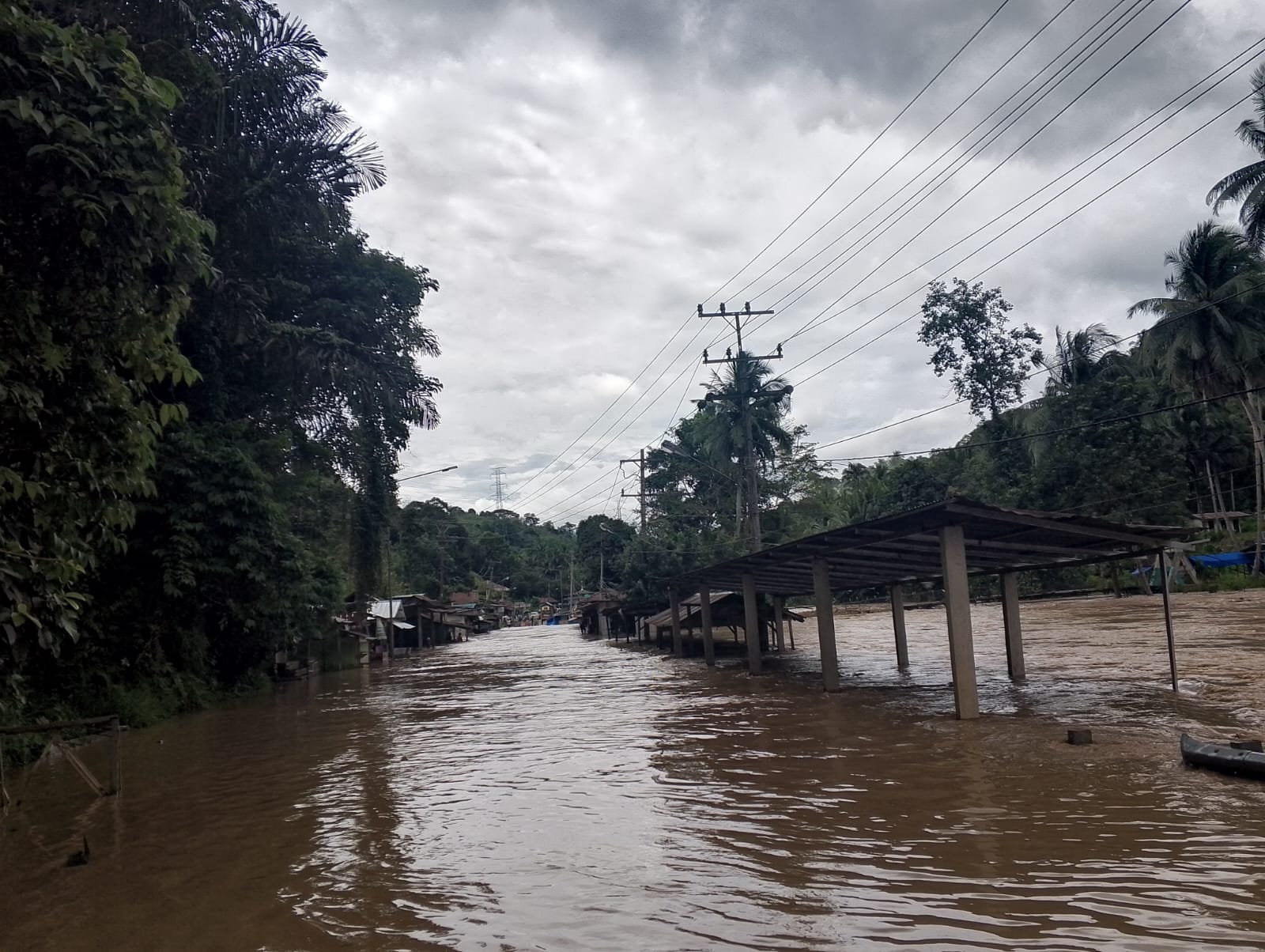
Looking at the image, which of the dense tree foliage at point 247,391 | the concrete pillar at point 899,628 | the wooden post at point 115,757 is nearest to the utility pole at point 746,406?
the dense tree foliage at point 247,391

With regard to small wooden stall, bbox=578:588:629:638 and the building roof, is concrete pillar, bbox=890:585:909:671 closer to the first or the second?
the building roof

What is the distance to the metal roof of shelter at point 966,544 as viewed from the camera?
10.4 meters

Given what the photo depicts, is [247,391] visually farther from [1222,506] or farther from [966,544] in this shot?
[1222,506]

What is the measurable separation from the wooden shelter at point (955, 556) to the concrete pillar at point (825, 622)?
19 millimetres

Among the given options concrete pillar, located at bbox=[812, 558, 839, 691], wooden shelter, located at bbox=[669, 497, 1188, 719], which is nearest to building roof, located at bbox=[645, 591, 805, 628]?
wooden shelter, located at bbox=[669, 497, 1188, 719]

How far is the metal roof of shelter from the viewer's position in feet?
34.2

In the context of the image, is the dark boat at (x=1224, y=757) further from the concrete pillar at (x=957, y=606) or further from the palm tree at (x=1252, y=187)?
the palm tree at (x=1252, y=187)

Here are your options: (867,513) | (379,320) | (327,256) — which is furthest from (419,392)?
(867,513)

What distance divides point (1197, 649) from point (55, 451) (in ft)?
64.7

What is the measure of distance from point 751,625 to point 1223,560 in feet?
75.1

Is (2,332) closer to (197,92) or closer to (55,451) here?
(55,451)

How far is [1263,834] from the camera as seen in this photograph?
557cm

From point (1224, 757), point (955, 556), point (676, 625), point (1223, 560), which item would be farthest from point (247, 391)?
point (1223, 560)

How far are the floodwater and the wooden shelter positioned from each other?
1.20 metres
